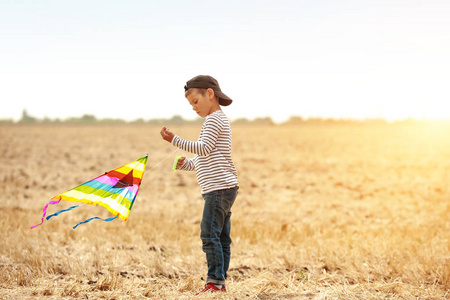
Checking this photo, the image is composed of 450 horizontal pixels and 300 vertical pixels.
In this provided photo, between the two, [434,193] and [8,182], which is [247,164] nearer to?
[434,193]

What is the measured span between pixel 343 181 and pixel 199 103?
11.7 m

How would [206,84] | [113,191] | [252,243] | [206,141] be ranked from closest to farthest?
[206,141] < [206,84] < [113,191] < [252,243]

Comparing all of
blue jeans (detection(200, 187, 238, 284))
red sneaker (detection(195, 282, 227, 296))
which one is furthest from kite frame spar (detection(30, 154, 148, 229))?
red sneaker (detection(195, 282, 227, 296))

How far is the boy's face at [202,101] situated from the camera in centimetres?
361

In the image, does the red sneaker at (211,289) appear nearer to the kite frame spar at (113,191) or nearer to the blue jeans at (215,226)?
the blue jeans at (215,226)

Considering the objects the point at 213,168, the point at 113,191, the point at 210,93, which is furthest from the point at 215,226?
the point at 210,93

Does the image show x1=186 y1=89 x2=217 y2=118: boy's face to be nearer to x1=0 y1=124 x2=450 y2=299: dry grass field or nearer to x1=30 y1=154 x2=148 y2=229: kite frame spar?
x1=30 y1=154 x2=148 y2=229: kite frame spar

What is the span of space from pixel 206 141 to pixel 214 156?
160 millimetres

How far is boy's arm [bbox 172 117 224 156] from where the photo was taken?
3.37 meters

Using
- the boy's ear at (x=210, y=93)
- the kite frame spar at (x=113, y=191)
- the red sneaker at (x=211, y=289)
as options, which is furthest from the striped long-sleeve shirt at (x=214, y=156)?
the red sneaker at (x=211, y=289)

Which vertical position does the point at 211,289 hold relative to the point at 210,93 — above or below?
below

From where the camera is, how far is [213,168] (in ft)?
11.6

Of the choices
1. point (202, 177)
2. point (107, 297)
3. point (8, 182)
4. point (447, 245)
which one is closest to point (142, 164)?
point (202, 177)

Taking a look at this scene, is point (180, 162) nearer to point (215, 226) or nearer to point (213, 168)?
point (213, 168)
